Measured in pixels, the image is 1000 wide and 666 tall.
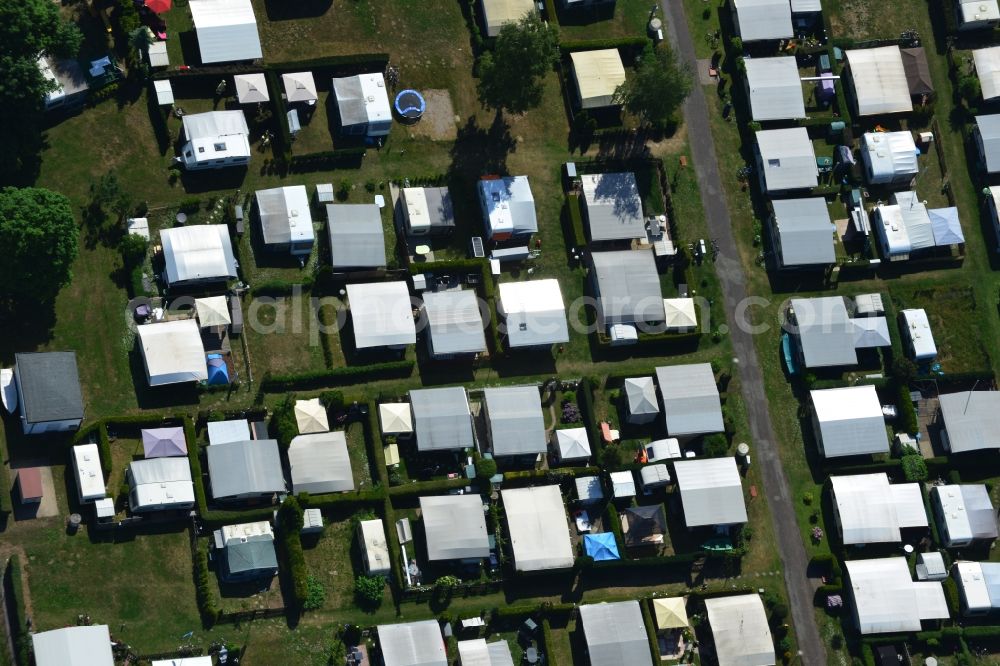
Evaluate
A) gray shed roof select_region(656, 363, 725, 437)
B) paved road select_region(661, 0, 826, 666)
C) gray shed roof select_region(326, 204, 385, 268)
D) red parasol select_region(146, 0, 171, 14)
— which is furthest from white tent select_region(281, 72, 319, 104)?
gray shed roof select_region(656, 363, 725, 437)

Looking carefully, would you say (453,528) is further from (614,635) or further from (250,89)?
(250,89)

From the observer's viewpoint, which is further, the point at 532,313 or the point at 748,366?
the point at 748,366

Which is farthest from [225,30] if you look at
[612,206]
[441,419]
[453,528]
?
[453,528]

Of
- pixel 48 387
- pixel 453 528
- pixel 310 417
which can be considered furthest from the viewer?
pixel 453 528

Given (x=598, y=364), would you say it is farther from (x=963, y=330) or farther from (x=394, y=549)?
(x=963, y=330)

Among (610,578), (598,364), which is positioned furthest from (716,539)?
(598,364)

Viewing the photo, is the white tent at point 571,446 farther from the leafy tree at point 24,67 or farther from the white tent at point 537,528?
the leafy tree at point 24,67

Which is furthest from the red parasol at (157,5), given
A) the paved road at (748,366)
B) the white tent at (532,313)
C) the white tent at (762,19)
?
the white tent at (762,19)

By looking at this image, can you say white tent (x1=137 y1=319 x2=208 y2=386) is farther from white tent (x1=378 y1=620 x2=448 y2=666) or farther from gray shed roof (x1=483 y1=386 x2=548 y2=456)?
white tent (x1=378 y1=620 x2=448 y2=666)
